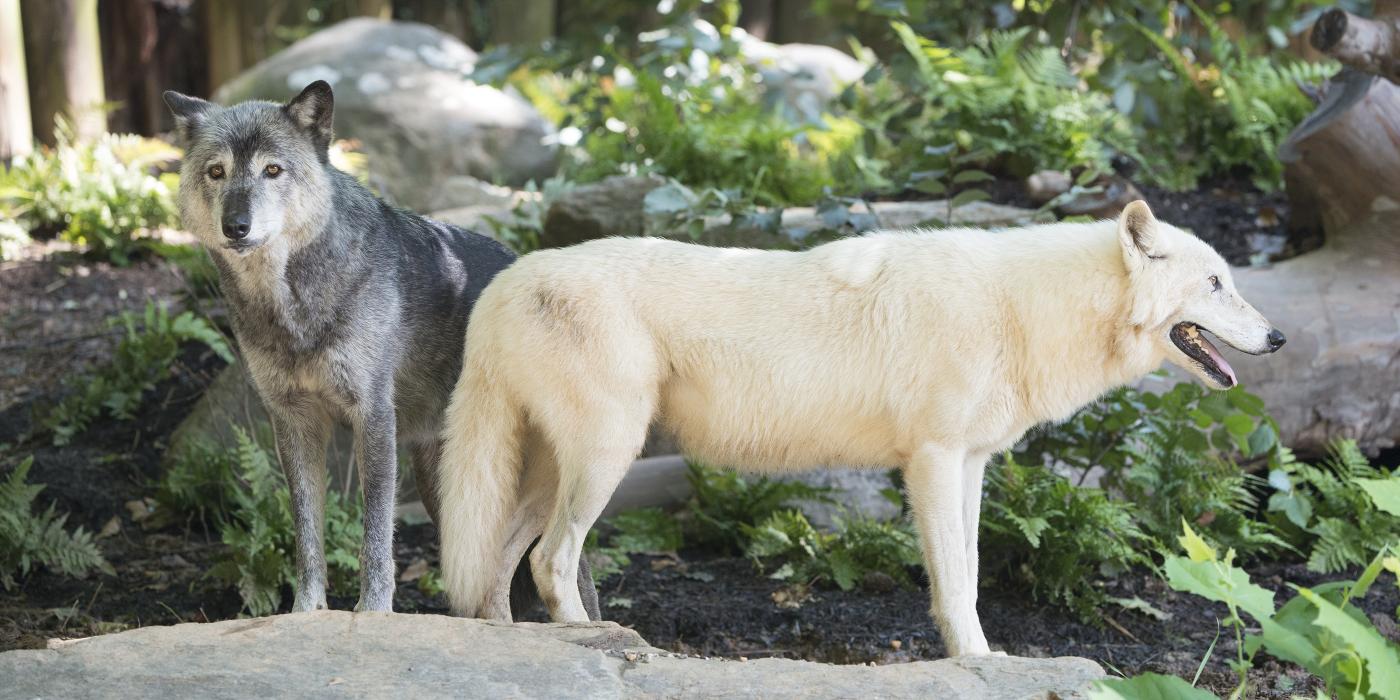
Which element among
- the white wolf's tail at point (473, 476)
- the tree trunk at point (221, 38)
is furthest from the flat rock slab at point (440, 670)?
the tree trunk at point (221, 38)

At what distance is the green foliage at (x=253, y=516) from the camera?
5488 mm

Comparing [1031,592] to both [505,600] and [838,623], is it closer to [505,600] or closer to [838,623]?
[838,623]

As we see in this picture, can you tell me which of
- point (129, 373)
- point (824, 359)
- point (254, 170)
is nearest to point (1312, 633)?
point (824, 359)

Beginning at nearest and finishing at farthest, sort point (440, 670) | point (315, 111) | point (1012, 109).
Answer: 1. point (440, 670)
2. point (315, 111)
3. point (1012, 109)

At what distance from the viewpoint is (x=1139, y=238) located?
4.37 m

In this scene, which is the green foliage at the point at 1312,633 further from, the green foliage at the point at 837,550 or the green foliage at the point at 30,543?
the green foliage at the point at 30,543

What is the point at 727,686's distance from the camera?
365 cm

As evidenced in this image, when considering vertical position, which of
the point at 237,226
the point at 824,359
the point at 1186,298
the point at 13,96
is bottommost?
the point at 13,96

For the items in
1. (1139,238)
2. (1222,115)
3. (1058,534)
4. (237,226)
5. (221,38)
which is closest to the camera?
(1139,238)

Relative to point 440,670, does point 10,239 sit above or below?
below

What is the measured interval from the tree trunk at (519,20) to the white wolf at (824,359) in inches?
599

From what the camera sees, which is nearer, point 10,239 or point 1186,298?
point 1186,298

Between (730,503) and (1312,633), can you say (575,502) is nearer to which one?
(730,503)

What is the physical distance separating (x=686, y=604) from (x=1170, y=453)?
7.76ft
